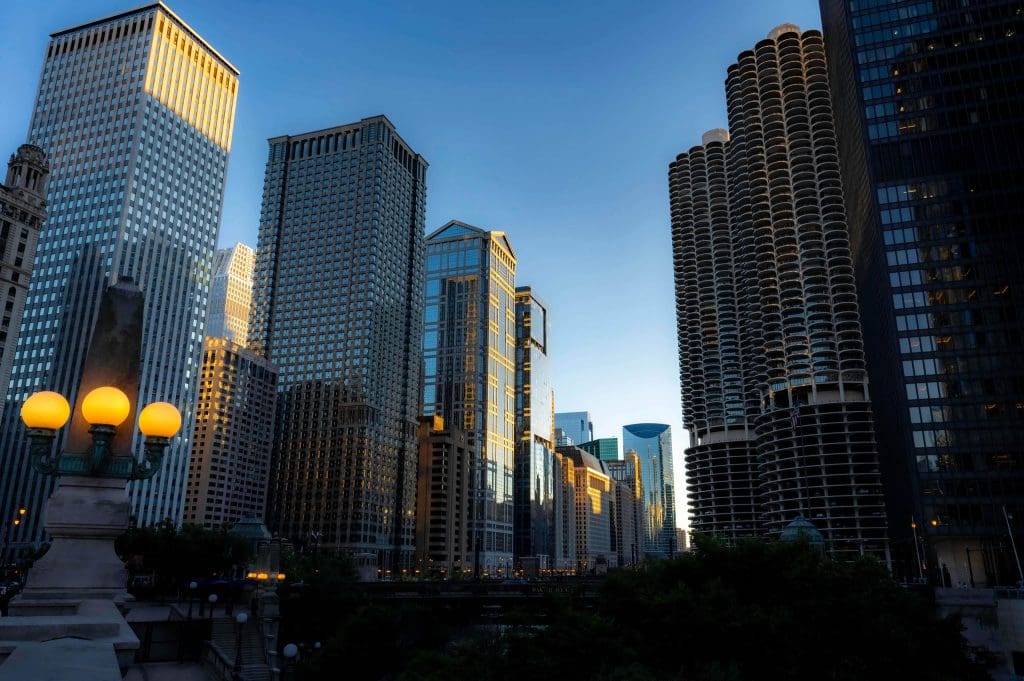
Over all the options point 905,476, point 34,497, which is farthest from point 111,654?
point 34,497

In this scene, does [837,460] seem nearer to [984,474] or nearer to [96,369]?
[984,474]

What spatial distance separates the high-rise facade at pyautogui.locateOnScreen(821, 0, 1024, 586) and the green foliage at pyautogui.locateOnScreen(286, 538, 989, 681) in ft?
174

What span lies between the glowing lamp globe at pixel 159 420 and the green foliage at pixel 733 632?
16.8 meters

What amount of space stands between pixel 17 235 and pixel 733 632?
136797mm

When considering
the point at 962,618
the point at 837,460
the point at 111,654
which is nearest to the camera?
the point at 111,654

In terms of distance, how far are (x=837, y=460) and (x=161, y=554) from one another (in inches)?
4607

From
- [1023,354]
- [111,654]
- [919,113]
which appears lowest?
[111,654]

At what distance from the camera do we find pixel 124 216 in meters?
177

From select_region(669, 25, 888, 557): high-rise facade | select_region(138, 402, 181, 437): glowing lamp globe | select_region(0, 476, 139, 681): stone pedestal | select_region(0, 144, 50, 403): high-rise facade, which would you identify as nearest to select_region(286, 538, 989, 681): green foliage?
select_region(0, 476, 139, 681): stone pedestal

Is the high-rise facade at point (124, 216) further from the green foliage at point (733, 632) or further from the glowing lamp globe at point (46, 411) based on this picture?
the glowing lamp globe at point (46, 411)

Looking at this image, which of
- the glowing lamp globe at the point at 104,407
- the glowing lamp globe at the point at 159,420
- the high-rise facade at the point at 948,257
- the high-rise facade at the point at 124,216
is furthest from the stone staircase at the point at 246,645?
the high-rise facade at the point at 124,216

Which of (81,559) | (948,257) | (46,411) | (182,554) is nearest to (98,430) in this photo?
(46,411)

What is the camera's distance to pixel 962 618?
198 ft

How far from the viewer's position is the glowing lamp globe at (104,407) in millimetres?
16219
